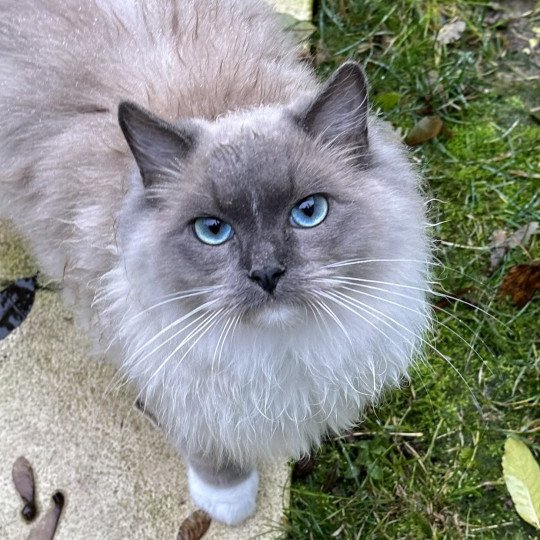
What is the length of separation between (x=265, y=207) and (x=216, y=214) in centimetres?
9

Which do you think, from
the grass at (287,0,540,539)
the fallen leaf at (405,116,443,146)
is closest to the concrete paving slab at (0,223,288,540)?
the grass at (287,0,540,539)

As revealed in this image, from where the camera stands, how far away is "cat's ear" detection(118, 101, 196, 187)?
1.23m

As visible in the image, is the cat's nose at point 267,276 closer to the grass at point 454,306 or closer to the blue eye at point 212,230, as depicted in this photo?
the blue eye at point 212,230

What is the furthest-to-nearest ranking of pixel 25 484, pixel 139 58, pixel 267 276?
pixel 25 484
pixel 139 58
pixel 267 276

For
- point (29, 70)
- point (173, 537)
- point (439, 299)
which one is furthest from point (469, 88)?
point (173, 537)

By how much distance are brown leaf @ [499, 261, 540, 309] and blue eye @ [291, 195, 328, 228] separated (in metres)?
1.14

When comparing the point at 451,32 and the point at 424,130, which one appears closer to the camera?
the point at 424,130

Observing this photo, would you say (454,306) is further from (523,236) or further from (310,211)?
(310,211)

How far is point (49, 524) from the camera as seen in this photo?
194 cm

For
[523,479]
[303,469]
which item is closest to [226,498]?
[303,469]

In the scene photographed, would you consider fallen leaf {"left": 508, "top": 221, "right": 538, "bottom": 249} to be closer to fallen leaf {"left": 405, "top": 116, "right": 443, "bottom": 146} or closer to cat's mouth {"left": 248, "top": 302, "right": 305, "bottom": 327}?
fallen leaf {"left": 405, "top": 116, "right": 443, "bottom": 146}

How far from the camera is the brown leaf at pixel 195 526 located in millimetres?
1924

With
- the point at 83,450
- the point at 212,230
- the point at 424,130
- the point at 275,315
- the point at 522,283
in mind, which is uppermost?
the point at 212,230

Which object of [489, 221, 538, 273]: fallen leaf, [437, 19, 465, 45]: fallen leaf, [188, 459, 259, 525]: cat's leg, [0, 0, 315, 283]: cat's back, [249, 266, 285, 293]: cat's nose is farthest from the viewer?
[437, 19, 465, 45]: fallen leaf
